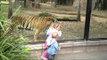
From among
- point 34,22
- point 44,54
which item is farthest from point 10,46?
point 34,22

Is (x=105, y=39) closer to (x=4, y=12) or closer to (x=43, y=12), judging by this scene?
(x=43, y=12)

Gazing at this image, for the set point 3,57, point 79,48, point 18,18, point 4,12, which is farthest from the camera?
point 79,48

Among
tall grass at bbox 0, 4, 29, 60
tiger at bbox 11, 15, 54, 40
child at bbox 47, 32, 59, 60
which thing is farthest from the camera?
tiger at bbox 11, 15, 54, 40

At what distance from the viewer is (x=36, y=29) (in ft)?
27.9

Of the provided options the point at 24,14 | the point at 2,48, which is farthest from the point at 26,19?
the point at 2,48

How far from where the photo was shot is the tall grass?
7141 millimetres

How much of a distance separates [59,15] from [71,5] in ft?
1.25

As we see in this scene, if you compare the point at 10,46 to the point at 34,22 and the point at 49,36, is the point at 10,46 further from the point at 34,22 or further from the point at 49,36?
the point at 34,22

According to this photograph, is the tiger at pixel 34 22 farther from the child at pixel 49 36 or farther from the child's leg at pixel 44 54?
the child's leg at pixel 44 54

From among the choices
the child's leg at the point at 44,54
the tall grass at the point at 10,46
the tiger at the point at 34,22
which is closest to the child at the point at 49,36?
the child's leg at the point at 44,54

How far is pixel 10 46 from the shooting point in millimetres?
7277

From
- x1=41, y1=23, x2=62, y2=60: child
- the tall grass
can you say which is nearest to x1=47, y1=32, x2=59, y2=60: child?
x1=41, y1=23, x2=62, y2=60: child

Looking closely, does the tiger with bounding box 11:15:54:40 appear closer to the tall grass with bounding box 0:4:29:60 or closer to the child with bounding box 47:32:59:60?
the child with bounding box 47:32:59:60

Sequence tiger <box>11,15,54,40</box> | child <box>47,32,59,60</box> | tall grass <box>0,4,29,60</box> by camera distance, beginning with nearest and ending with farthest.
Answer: tall grass <box>0,4,29,60</box> → child <box>47,32,59,60</box> → tiger <box>11,15,54,40</box>
